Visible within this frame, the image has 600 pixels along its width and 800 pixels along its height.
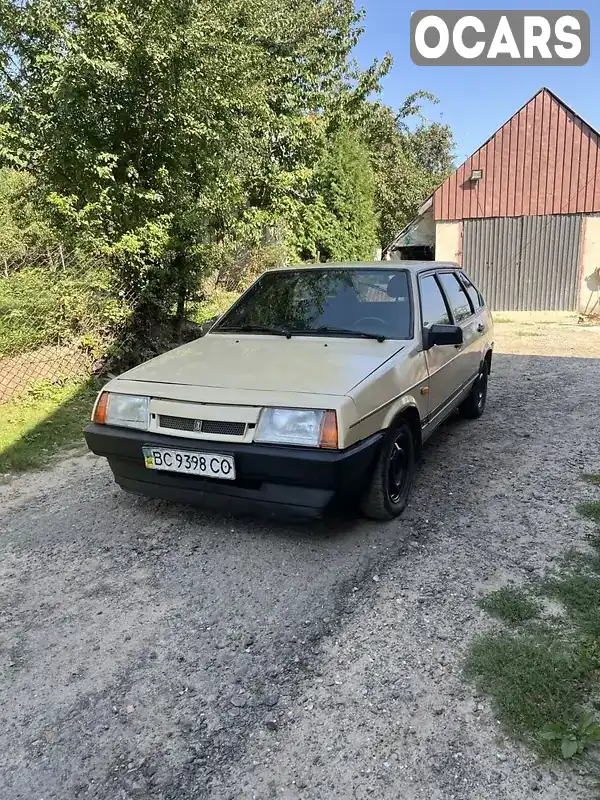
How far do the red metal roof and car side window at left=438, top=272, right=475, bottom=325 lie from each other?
1050 cm

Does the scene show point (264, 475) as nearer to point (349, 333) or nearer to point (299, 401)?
point (299, 401)

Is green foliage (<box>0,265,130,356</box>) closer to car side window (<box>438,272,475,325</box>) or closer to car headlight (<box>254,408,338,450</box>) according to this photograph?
car side window (<box>438,272,475,325</box>)

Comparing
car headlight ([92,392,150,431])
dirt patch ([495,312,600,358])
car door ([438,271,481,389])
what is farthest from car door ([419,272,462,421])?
dirt patch ([495,312,600,358])

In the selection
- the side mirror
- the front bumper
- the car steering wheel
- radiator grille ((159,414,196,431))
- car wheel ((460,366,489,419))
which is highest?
the car steering wheel

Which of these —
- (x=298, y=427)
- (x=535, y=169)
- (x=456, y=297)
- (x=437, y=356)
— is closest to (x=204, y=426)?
(x=298, y=427)

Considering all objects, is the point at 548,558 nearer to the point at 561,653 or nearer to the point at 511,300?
the point at 561,653

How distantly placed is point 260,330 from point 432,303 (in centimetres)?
134

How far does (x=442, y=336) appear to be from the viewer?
154 inches

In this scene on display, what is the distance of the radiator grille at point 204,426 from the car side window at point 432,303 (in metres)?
1.68

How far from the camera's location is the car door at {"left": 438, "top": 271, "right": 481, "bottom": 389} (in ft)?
16.4

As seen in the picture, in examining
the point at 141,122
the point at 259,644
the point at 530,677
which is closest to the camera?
the point at 530,677

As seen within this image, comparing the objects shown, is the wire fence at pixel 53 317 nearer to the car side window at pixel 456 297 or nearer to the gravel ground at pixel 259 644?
the gravel ground at pixel 259 644

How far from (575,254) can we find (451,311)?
11.3 metres

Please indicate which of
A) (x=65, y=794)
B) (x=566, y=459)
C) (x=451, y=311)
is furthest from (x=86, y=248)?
(x=65, y=794)
